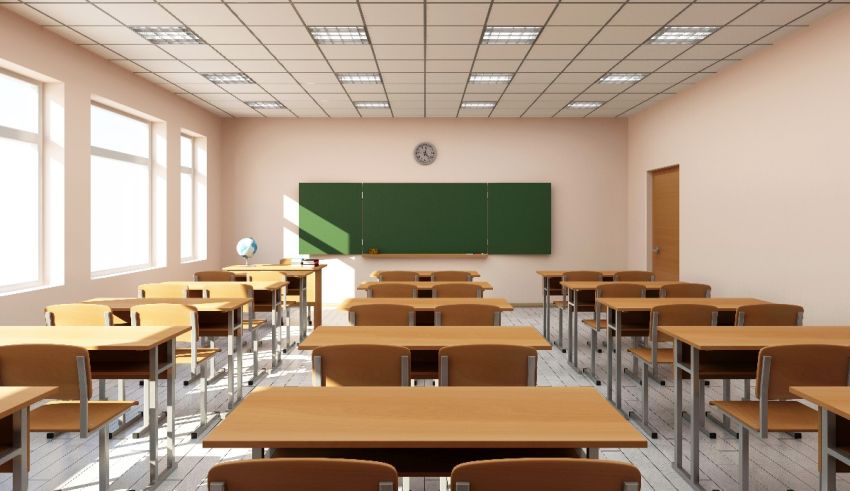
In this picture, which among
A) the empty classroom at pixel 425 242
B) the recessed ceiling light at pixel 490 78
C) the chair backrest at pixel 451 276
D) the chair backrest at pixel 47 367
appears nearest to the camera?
the empty classroom at pixel 425 242

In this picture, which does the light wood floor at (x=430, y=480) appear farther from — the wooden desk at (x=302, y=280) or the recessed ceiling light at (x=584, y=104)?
the recessed ceiling light at (x=584, y=104)

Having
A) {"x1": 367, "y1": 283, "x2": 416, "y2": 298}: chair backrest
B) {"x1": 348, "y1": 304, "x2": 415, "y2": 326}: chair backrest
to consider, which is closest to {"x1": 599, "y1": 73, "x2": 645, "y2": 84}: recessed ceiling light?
{"x1": 367, "y1": 283, "x2": 416, "y2": 298}: chair backrest

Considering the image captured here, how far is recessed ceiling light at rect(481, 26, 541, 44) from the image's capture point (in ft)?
19.4

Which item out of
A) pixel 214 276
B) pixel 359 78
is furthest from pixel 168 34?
pixel 214 276

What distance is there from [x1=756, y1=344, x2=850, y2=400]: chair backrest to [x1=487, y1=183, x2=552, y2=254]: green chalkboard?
796cm

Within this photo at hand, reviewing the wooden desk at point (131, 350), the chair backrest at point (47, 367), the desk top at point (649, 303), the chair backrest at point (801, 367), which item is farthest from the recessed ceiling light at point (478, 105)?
the chair backrest at point (47, 367)

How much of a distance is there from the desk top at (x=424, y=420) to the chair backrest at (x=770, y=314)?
2425 mm

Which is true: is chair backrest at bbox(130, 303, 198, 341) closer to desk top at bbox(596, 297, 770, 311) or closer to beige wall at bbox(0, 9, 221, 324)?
beige wall at bbox(0, 9, 221, 324)

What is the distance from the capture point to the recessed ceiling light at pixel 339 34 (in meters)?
5.93

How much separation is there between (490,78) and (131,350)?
18.4 feet

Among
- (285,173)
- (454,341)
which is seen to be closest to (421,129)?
(285,173)

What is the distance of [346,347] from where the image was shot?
286 cm

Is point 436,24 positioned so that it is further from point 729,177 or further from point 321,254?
point 321,254

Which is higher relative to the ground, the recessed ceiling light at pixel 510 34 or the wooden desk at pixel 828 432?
the recessed ceiling light at pixel 510 34
